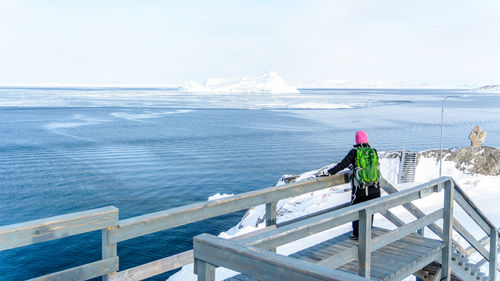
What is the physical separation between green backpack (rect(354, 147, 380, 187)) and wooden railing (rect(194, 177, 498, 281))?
1.32 ft

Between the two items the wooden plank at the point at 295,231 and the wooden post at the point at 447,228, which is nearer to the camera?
the wooden plank at the point at 295,231

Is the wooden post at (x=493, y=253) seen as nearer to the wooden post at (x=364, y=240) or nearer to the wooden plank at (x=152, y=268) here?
the wooden post at (x=364, y=240)

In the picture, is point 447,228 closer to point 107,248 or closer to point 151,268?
point 151,268

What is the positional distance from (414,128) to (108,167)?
36.1 meters

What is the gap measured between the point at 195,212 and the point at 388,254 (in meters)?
2.31

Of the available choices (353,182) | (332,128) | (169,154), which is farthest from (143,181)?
(332,128)

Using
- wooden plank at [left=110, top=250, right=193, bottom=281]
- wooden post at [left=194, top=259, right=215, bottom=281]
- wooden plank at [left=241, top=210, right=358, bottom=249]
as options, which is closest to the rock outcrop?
wooden plank at [left=241, top=210, right=358, bottom=249]

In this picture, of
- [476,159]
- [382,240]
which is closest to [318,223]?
[382,240]

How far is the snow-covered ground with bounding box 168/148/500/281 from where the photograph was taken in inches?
520

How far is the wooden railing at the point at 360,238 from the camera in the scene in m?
2.39

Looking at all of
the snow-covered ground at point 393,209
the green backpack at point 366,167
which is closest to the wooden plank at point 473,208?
the green backpack at point 366,167

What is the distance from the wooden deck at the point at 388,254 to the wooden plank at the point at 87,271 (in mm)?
1741

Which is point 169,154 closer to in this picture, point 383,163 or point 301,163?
point 301,163

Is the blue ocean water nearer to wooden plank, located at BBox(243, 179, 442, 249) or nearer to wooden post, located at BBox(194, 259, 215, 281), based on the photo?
wooden plank, located at BBox(243, 179, 442, 249)
